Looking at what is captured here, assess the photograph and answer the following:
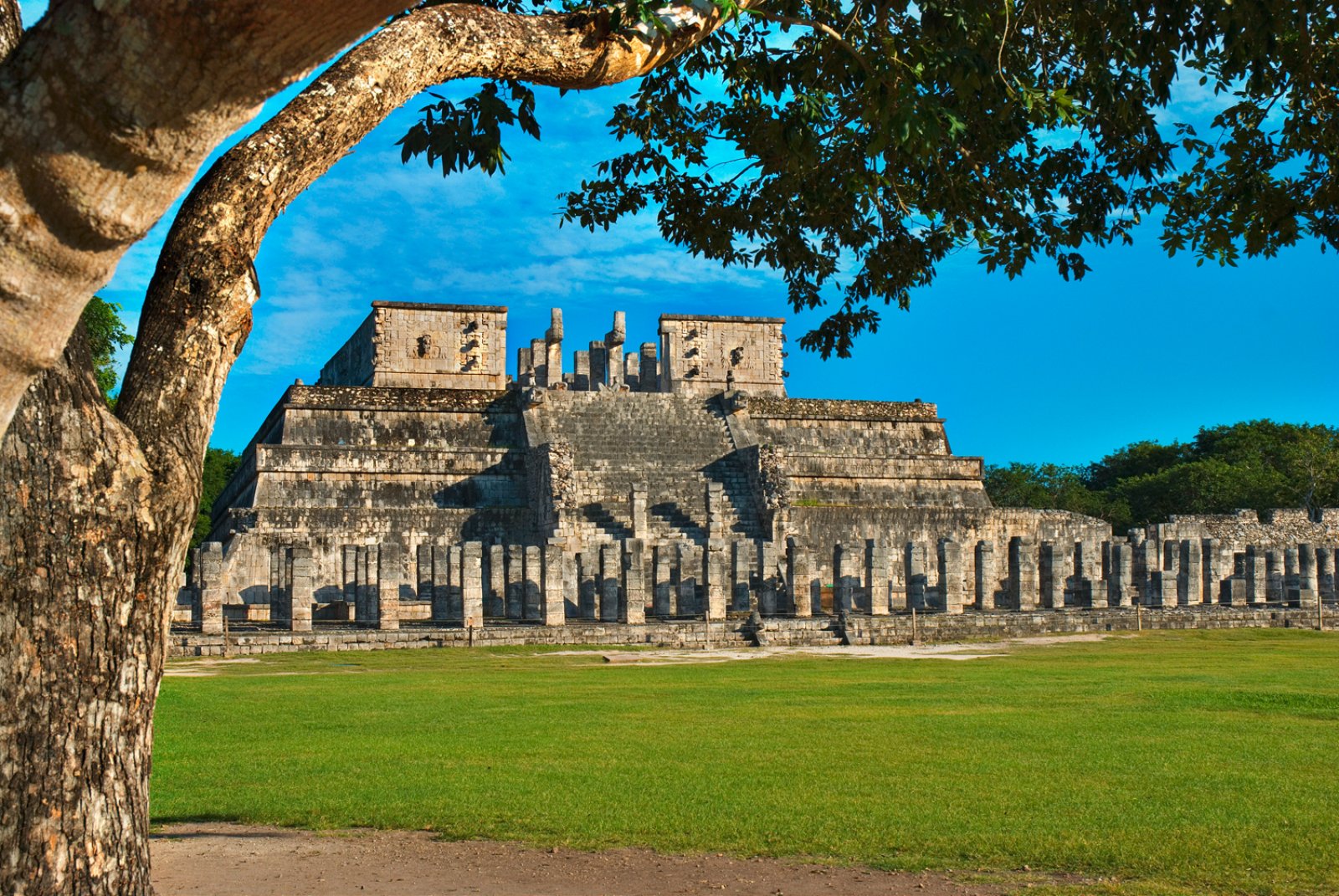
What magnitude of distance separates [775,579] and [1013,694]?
46.4ft

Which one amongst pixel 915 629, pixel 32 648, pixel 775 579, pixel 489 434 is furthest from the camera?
pixel 489 434

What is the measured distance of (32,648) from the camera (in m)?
4.19

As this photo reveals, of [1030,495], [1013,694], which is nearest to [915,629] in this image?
[1013,694]

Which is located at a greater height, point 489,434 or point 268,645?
point 489,434

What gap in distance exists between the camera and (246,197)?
4.71 meters

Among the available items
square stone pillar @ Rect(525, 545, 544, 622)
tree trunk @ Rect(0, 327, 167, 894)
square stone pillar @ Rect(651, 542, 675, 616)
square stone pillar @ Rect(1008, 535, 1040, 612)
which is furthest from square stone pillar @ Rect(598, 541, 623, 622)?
tree trunk @ Rect(0, 327, 167, 894)

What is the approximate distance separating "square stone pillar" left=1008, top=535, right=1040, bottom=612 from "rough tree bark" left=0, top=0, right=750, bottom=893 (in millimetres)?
25131

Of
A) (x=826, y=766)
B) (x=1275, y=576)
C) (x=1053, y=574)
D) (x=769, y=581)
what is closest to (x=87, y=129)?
(x=826, y=766)

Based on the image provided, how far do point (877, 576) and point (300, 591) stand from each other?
10791mm

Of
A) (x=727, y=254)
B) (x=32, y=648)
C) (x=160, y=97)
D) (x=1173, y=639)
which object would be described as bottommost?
(x=1173, y=639)

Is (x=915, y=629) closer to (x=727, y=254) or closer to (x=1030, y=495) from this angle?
(x=727, y=254)

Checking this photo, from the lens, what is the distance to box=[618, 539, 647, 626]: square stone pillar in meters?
25.1

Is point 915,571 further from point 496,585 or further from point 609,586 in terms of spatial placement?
point 496,585

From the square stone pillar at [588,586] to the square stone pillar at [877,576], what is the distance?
5.25 meters
